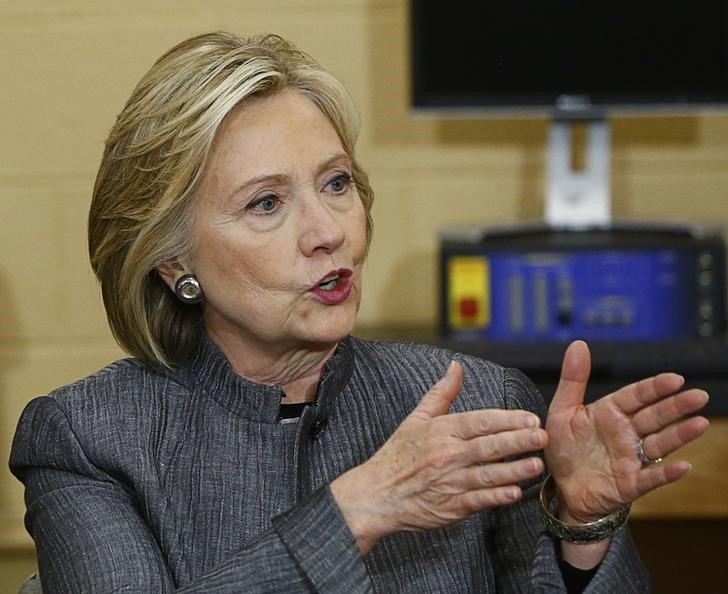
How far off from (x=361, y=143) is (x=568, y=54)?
586mm

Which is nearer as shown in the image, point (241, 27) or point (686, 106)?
point (686, 106)

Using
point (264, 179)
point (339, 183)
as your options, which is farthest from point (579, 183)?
point (264, 179)

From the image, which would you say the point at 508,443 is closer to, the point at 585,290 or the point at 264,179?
the point at 264,179

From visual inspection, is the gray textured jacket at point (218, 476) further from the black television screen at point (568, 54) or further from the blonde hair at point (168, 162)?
the black television screen at point (568, 54)

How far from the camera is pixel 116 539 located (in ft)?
5.28

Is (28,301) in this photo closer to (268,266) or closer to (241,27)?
(241,27)

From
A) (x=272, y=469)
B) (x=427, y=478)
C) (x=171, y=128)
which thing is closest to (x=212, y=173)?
(x=171, y=128)

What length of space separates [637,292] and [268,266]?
145cm

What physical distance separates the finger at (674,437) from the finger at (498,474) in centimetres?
17

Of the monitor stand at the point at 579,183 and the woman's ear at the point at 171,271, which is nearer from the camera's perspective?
the woman's ear at the point at 171,271

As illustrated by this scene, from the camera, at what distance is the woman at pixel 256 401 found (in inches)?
61.0

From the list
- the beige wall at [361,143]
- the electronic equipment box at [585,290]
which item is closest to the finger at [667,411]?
the electronic equipment box at [585,290]

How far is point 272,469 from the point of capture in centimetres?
172

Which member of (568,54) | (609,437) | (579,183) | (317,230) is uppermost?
(568,54)
